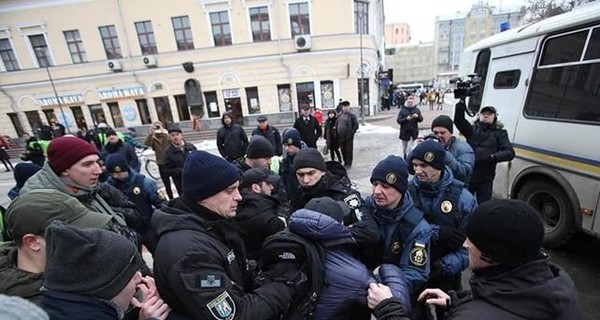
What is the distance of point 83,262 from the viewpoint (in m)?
1.09

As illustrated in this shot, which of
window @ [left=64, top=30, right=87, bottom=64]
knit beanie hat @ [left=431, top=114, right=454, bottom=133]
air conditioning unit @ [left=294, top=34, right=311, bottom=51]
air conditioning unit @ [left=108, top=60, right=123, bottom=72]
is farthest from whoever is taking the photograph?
window @ [left=64, top=30, right=87, bottom=64]

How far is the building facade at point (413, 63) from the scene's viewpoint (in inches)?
2498

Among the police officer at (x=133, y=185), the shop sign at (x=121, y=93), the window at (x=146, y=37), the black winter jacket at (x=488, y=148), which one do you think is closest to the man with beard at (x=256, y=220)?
the police officer at (x=133, y=185)

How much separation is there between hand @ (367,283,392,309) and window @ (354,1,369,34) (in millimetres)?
19082

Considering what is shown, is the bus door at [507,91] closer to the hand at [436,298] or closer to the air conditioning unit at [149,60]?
the hand at [436,298]

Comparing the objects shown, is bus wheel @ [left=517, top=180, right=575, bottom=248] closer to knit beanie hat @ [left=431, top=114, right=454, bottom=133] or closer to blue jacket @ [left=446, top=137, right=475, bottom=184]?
blue jacket @ [left=446, top=137, right=475, bottom=184]

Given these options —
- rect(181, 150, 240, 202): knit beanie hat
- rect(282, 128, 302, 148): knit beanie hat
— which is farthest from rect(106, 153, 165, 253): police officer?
rect(181, 150, 240, 202): knit beanie hat

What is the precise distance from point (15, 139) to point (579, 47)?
29817 mm

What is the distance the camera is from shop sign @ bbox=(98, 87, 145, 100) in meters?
19.8

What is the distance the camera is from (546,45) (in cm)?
369

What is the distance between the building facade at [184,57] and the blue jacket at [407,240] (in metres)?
17.5

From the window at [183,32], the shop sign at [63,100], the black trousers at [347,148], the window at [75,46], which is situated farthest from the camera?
the shop sign at [63,100]

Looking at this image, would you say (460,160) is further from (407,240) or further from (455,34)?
(455,34)

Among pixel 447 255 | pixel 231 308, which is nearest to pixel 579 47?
pixel 447 255
